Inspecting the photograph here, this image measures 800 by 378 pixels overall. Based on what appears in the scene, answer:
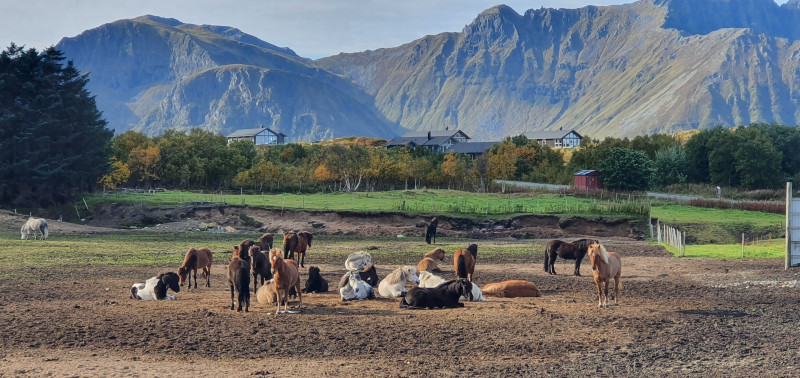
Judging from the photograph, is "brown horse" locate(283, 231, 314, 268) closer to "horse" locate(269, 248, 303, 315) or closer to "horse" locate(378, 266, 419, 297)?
"horse" locate(378, 266, 419, 297)

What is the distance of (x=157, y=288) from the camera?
67.6 feet

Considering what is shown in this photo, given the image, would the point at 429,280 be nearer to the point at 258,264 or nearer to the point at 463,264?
the point at 463,264

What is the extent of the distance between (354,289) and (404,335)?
206 inches

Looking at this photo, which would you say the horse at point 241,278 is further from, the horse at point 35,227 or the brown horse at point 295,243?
the horse at point 35,227

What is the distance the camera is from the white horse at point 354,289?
68.9ft

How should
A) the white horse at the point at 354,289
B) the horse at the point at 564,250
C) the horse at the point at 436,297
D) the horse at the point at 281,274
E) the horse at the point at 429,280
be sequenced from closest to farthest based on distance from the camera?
the horse at the point at 281,274 → the horse at the point at 436,297 → the white horse at the point at 354,289 → the horse at the point at 429,280 → the horse at the point at 564,250

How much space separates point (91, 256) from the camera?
107 ft

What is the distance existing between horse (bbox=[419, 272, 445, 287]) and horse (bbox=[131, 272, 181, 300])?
21.8 feet

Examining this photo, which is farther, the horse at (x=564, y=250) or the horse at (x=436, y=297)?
the horse at (x=564, y=250)

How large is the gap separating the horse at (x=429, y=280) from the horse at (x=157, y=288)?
6629 mm

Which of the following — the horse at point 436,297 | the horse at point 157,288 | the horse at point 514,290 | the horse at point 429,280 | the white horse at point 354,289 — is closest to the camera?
the horse at point 436,297

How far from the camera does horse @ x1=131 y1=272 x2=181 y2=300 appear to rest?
20.6 m

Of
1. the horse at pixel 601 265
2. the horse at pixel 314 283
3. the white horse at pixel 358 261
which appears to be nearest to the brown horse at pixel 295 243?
the white horse at pixel 358 261

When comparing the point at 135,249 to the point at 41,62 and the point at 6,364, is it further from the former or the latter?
the point at 41,62
